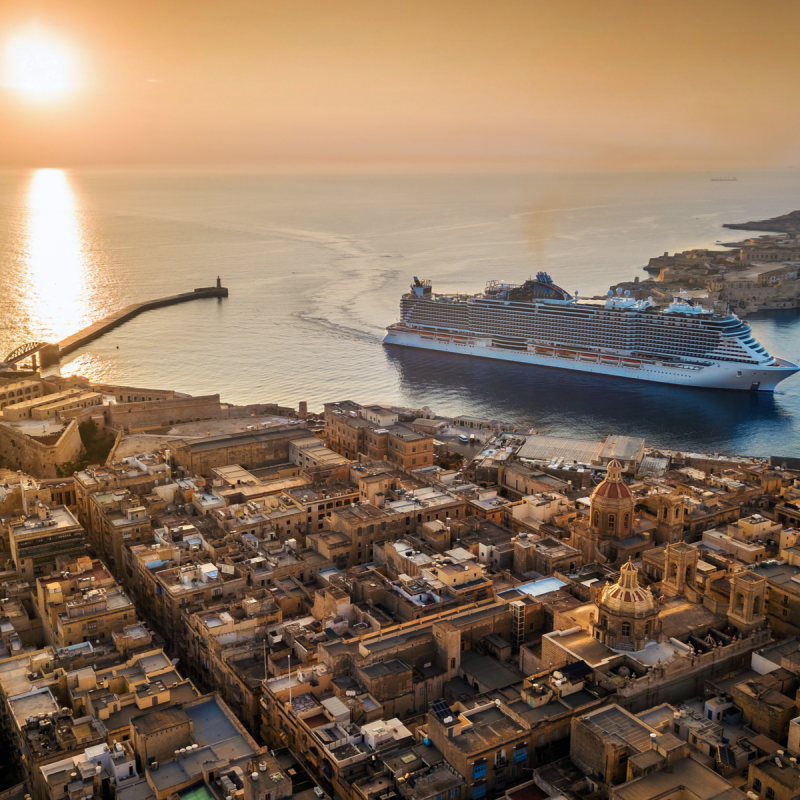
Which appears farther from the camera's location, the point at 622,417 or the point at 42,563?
the point at 622,417

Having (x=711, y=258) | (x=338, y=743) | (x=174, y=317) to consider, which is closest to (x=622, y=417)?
(x=338, y=743)

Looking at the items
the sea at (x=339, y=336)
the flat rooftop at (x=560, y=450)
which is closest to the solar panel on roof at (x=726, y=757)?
the flat rooftop at (x=560, y=450)

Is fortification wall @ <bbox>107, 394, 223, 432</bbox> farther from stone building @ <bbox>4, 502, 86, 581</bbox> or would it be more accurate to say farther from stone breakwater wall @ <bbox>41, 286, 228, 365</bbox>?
stone breakwater wall @ <bbox>41, 286, 228, 365</bbox>

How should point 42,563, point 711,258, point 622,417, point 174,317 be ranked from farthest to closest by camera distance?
point 711,258 → point 174,317 → point 622,417 → point 42,563

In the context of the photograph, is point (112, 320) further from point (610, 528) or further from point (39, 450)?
point (610, 528)

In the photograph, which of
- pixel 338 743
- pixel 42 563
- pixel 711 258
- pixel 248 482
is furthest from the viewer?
pixel 711 258

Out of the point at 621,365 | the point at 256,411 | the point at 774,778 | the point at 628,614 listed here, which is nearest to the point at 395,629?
the point at 628,614

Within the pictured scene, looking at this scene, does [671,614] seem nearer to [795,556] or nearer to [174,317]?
[795,556]
